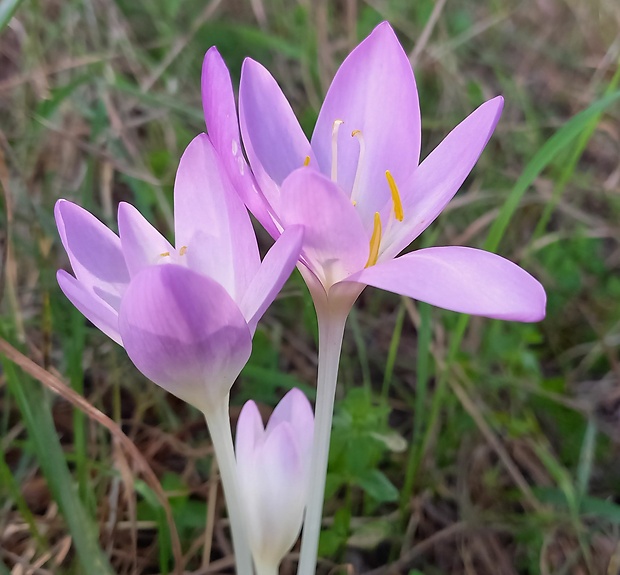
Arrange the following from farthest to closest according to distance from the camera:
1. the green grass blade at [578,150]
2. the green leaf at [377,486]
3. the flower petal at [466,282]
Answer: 1. the green grass blade at [578,150]
2. the green leaf at [377,486]
3. the flower petal at [466,282]

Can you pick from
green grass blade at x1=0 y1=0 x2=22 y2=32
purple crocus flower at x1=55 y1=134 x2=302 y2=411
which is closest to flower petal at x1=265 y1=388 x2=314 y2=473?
purple crocus flower at x1=55 y1=134 x2=302 y2=411

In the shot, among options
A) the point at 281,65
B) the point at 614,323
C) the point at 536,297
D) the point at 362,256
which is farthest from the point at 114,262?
the point at 281,65

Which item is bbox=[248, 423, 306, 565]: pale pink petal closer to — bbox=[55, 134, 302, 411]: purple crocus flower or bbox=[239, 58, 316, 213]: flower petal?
bbox=[55, 134, 302, 411]: purple crocus flower

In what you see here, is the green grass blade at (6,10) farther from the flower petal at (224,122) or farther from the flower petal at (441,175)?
the flower petal at (441,175)

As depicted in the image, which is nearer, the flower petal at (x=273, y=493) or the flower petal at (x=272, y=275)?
the flower petal at (x=272, y=275)

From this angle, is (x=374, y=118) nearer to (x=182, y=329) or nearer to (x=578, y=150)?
(x=182, y=329)

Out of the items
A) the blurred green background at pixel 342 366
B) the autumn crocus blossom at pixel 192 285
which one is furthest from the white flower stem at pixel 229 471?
the blurred green background at pixel 342 366

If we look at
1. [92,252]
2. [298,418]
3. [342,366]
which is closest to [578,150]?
[342,366]
